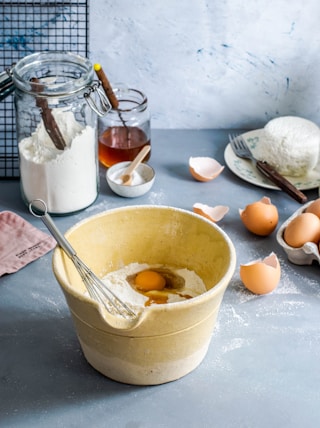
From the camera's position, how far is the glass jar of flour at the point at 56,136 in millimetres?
1017

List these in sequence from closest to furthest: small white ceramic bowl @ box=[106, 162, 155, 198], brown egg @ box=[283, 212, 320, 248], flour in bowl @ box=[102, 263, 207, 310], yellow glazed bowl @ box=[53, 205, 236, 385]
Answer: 1. yellow glazed bowl @ box=[53, 205, 236, 385]
2. flour in bowl @ box=[102, 263, 207, 310]
3. brown egg @ box=[283, 212, 320, 248]
4. small white ceramic bowl @ box=[106, 162, 155, 198]

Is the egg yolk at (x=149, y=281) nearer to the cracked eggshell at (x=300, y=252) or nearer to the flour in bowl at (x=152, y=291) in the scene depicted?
the flour in bowl at (x=152, y=291)

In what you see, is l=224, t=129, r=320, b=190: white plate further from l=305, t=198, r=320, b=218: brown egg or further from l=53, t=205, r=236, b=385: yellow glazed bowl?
l=53, t=205, r=236, b=385: yellow glazed bowl

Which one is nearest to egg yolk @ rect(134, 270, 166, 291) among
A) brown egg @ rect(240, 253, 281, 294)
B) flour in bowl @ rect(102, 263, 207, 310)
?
flour in bowl @ rect(102, 263, 207, 310)

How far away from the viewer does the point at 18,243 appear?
3.31ft

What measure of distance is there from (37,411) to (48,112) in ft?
1.42

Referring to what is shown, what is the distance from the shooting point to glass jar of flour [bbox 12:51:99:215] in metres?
1.02

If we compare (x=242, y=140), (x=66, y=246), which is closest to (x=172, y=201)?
(x=242, y=140)

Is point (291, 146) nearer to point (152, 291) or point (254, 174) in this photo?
point (254, 174)

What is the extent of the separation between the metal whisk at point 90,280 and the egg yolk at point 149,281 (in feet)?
0.19

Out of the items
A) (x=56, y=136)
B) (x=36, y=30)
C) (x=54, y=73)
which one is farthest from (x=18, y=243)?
(x=36, y=30)

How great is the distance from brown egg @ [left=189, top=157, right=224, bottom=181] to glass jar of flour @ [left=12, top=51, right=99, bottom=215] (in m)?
0.18

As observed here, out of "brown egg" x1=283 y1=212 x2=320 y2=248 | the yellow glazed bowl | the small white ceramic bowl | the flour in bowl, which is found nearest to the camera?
the yellow glazed bowl

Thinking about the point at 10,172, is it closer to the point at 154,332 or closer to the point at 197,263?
the point at 197,263
